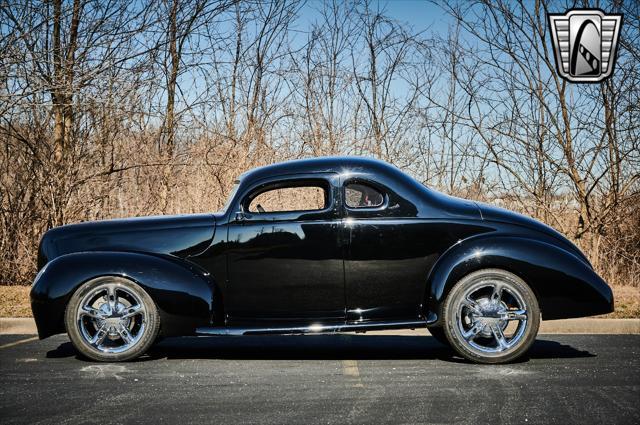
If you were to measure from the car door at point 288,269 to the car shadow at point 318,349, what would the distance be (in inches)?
21.9

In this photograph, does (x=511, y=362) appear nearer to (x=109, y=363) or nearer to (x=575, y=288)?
(x=575, y=288)

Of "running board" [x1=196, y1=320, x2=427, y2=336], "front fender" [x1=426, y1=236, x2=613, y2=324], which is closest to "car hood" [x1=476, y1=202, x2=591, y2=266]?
"front fender" [x1=426, y1=236, x2=613, y2=324]

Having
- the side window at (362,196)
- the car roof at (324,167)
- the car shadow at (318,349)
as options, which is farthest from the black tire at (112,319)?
the side window at (362,196)

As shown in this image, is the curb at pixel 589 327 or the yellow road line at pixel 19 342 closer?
the yellow road line at pixel 19 342

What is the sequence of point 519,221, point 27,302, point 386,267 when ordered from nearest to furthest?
point 386,267, point 519,221, point 27,302

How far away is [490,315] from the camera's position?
589cm

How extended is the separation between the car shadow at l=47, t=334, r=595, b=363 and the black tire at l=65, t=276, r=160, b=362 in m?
0.29

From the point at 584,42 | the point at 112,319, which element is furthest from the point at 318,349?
the point at 584,42

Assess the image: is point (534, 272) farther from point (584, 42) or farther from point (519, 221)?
point (584, 42)

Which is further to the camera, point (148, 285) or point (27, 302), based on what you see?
point (27, 302)

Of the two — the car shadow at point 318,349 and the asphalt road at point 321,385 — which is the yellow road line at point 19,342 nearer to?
the asphalt road at point 321,385

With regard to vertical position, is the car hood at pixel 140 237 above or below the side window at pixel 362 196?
below

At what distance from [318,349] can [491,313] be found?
181 cm

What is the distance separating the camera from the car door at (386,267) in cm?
599
